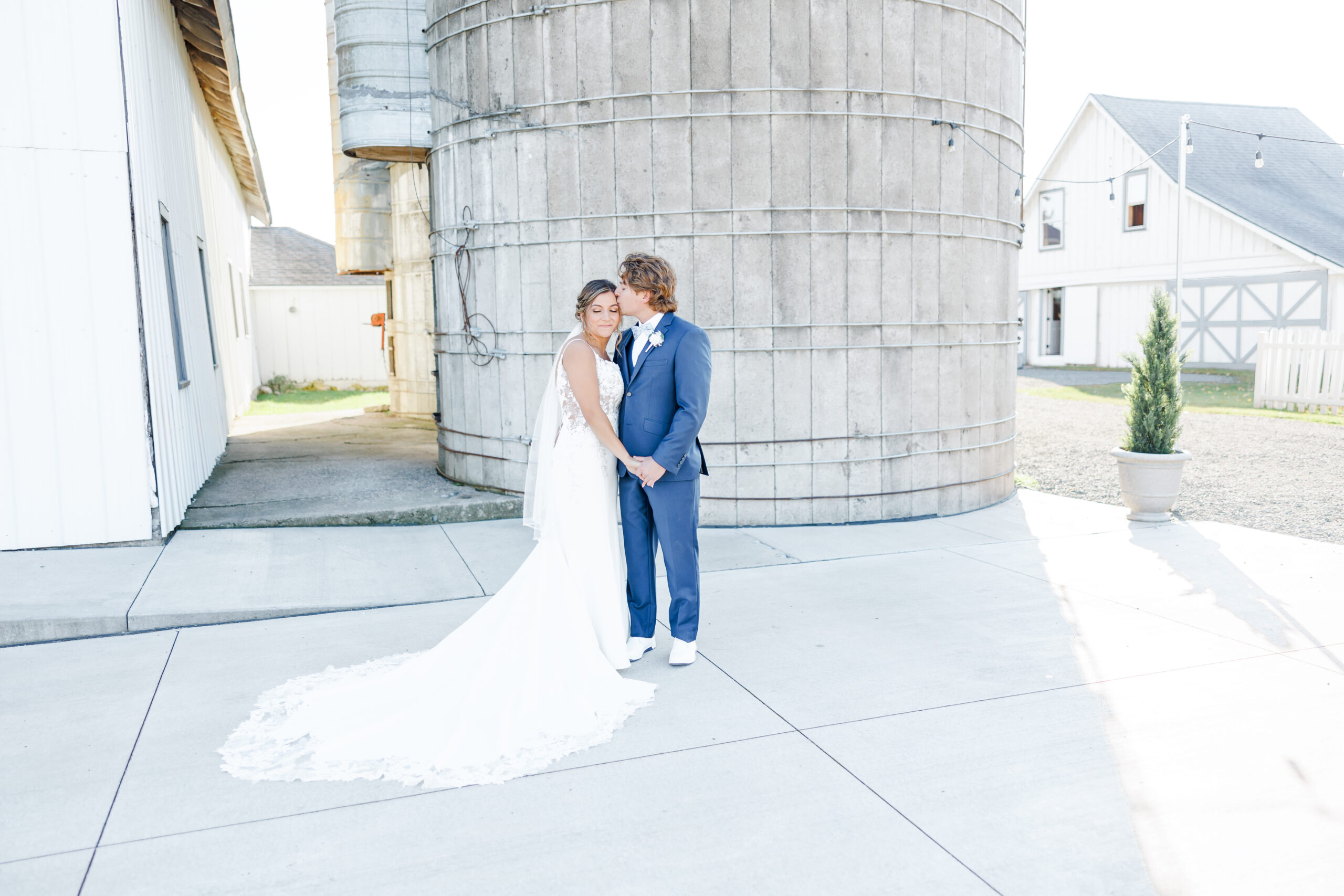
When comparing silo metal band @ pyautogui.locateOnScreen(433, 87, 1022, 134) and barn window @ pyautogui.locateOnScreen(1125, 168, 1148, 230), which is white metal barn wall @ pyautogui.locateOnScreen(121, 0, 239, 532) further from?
barn window @ pyautogui.locateOnScreen(1125, 168, 1148, 230)

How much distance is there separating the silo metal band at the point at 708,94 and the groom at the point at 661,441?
3.23m

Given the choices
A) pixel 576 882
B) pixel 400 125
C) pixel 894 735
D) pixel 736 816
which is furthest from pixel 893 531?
pixel 400 125

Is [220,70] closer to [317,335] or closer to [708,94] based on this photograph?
[708,94]

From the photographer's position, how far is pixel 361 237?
14.8m

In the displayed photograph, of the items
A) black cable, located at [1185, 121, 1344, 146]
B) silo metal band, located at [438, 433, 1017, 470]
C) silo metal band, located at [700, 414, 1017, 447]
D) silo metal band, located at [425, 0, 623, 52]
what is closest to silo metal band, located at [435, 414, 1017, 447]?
silo metal band, located at [700, 414, 1017, 447]

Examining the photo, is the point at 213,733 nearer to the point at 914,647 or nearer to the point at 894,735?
the point at 894,735

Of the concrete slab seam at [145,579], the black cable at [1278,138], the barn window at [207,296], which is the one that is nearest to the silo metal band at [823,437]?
the concrete slab seam at [145,579]

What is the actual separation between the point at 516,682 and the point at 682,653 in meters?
0.91

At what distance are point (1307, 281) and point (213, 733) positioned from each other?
A: 2598 centimetres

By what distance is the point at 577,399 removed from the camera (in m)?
4.79

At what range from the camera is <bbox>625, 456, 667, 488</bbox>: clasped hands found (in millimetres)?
4773

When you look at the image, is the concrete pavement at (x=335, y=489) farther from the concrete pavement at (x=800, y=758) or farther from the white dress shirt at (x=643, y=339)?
the white dress shirt at (x=643, y=339)

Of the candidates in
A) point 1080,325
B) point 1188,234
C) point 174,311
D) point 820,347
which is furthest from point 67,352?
point 1080,325

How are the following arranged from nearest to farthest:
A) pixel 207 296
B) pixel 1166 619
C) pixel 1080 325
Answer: pixel 1166 619
pixel 207 296
pixel 1080 325
